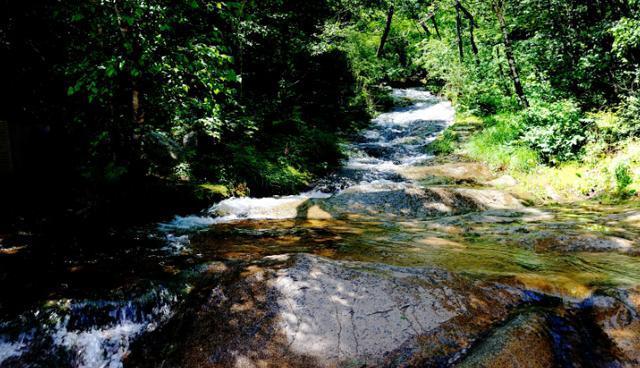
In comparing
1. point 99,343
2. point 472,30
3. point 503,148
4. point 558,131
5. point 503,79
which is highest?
point 472,30

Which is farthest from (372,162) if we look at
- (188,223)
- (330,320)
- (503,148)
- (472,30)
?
(330,320)

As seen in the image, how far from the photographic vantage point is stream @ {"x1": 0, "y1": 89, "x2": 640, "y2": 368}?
2711 mm

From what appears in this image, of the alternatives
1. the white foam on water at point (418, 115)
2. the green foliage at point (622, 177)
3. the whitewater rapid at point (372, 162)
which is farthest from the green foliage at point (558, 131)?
the white foam on water at point (418, 115)

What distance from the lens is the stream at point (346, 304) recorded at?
→ 8.89 feet

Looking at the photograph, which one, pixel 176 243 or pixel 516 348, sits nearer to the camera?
pixel 516 348

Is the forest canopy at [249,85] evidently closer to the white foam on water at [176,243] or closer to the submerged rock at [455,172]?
the submerged rock at [455,172]

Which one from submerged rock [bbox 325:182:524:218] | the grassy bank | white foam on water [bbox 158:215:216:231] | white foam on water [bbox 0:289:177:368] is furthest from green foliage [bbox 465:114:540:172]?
white foam on water [bbox 0:289:177:368]

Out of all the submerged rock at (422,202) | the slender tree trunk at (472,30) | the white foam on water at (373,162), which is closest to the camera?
the white foam on water at (373,162)

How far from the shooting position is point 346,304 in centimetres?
313

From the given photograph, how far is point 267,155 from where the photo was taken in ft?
34.0

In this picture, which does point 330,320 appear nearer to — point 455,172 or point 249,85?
point 455,172

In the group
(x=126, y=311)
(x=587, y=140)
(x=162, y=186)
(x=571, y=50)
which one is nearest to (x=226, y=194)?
(x=162, y=186)

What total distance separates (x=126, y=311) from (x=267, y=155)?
739cm

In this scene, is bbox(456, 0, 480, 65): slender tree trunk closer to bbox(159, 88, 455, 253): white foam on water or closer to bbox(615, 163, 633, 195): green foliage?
bbox(159, 88, 455, 253): white foam on water
